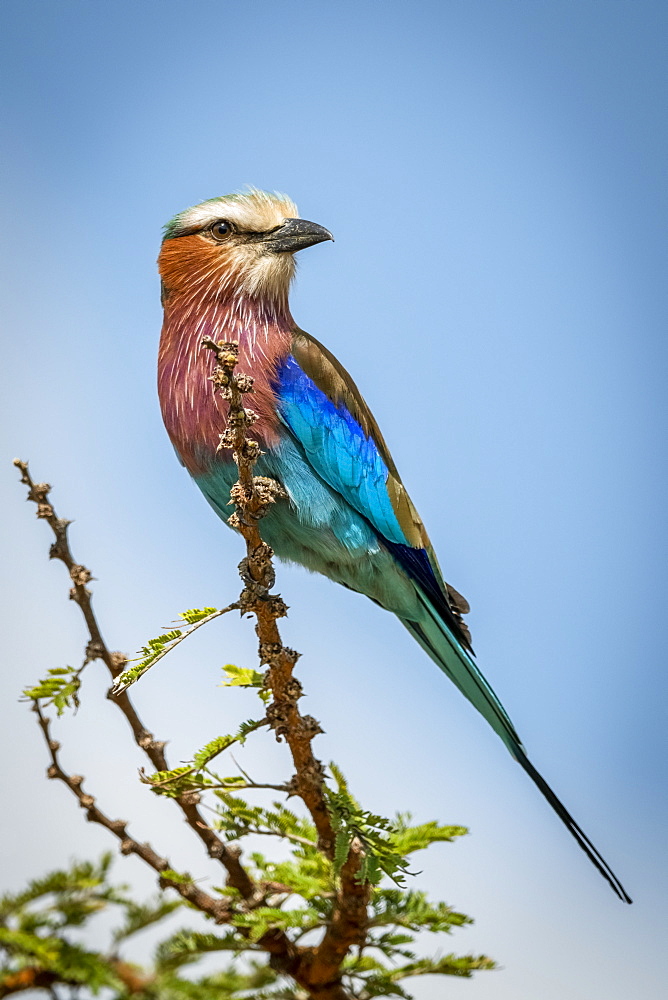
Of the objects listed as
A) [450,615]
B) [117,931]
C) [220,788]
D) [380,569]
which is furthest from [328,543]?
[117,931]

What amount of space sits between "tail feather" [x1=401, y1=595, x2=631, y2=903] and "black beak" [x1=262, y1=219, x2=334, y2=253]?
179cm

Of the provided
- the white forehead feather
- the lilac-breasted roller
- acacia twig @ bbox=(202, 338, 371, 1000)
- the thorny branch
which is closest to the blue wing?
the lilac-breasted roller

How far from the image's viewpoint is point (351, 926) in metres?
2.74

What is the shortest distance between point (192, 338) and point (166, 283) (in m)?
0.48

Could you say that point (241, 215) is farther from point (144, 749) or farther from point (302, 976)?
point (302, 976)

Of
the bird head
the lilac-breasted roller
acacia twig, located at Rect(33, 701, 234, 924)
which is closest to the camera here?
acacia twig, located at Rect(33, 701, 234, 924)

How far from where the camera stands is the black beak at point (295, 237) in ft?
15.9

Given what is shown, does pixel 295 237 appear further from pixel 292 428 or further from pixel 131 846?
pixel 131 846

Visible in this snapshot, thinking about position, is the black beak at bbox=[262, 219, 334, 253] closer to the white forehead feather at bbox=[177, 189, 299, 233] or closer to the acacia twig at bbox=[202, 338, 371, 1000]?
the white forehead feather at bbox=[177, 189, 299, 233]

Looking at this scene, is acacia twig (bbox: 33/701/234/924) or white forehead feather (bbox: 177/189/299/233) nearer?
acacia twig (bbox: 33/701/234/924)

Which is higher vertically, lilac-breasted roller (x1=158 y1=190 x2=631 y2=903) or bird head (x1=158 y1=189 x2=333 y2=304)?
bird head (x1=158 y1=189 x2=333 y2=304)

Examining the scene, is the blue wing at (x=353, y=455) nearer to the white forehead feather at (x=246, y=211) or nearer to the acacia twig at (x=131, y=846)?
the white forehead feather at (x=246, y=211)

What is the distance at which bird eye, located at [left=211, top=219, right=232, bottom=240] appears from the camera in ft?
16.1

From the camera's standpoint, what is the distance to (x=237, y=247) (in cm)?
488
